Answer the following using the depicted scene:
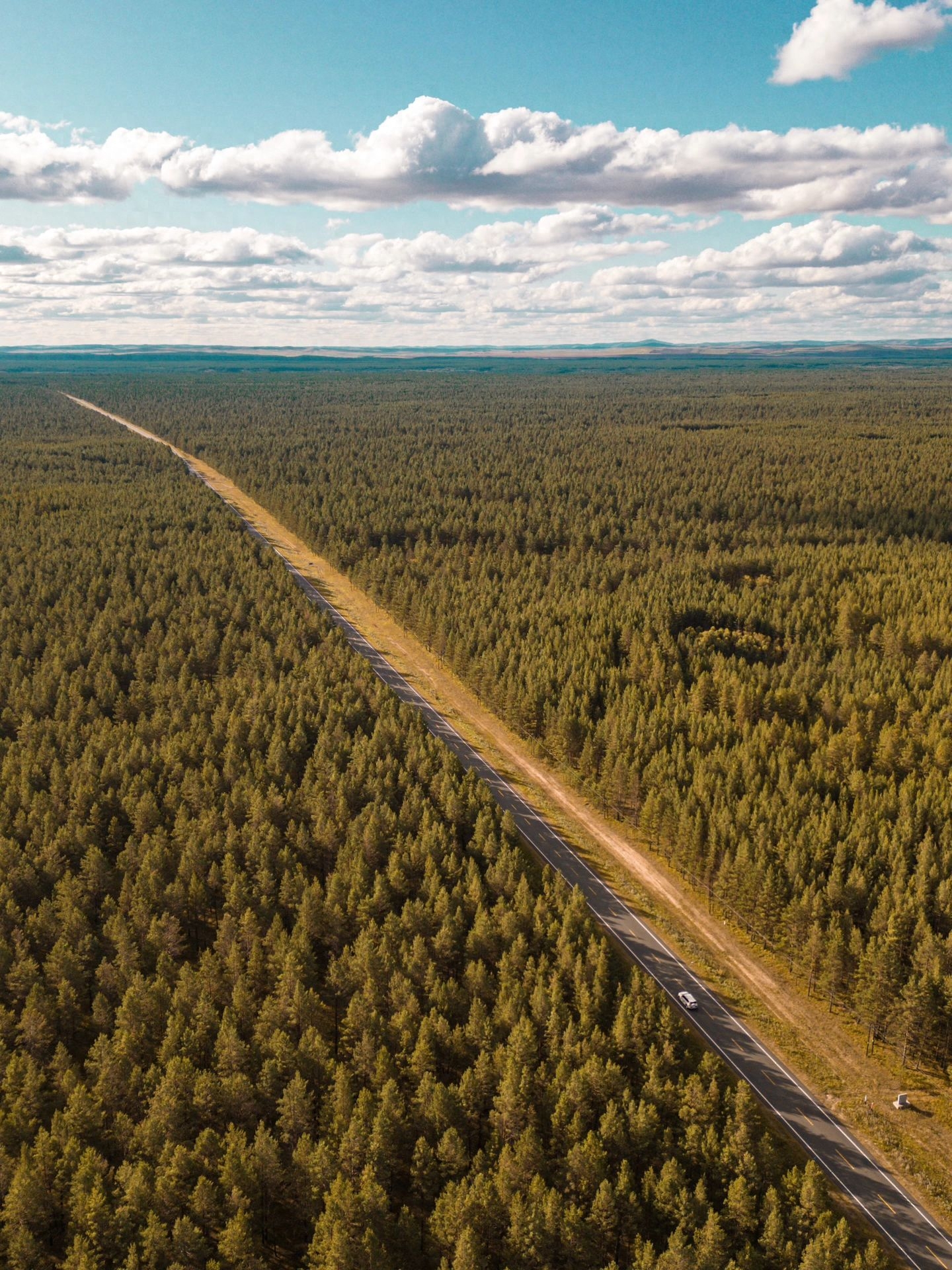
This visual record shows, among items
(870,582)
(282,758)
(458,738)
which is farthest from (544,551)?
(282,758)

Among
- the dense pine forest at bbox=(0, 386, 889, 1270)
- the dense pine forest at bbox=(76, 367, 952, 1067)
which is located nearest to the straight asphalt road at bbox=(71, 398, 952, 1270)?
the dense pine forest at bbox=(0, 386, 889, 1270)

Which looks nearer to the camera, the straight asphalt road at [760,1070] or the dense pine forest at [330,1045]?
the dense pine forest at [330,1045]

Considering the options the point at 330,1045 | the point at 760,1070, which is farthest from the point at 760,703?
the point at 330,1045

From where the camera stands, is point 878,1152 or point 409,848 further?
point 409,848

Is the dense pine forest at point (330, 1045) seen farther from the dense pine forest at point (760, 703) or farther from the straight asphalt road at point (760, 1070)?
the dense pine forest at point (760, 703)

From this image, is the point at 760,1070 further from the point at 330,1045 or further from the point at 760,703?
the point at 760,703

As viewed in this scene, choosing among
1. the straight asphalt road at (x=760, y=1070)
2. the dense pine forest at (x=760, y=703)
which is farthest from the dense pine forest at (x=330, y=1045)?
the dense pine forest at (x=760, y=703)

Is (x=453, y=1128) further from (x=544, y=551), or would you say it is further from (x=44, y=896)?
(x=544, y=551)
